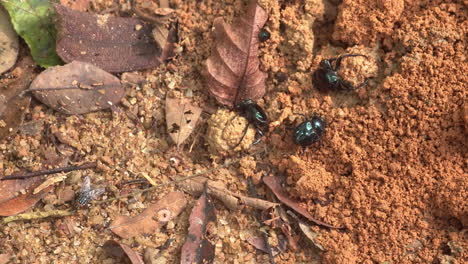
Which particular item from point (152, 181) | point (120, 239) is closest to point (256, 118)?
point (152, 181)

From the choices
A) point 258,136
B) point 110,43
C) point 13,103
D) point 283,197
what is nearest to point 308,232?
point 283,197

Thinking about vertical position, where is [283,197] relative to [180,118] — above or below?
below

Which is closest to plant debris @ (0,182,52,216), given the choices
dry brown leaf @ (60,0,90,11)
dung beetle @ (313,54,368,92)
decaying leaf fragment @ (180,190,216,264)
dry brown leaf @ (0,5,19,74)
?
dry brown leaf @ (0,5,19,74)

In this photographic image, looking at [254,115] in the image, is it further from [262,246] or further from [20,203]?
[20,203]

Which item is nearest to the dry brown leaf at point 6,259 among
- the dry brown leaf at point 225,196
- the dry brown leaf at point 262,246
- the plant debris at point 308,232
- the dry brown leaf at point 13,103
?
the dry brown leaf at point 13,103

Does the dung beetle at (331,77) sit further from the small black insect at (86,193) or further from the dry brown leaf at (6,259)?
the dry brown leaf at (6,259)

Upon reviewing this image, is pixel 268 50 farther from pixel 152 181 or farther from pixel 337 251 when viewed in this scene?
pixel 337 251
